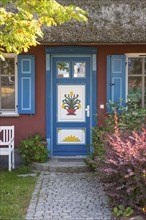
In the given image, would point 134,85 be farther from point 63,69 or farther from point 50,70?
point 50,70

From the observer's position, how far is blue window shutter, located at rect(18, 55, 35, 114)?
372 inches

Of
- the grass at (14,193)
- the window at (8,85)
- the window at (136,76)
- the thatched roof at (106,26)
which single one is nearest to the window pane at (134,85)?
the window at (136,76)

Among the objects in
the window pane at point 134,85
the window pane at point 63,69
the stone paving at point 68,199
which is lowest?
the stone paving at point 68,199

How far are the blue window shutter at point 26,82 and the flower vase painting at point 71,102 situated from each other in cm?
69

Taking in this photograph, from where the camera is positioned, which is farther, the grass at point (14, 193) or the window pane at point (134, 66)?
the window pane at point (134, 66)

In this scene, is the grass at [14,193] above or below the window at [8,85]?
below

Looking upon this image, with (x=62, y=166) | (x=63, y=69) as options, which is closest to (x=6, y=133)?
(x=62, y=166)

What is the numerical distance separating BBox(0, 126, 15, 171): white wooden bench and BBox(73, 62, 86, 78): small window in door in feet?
6.33

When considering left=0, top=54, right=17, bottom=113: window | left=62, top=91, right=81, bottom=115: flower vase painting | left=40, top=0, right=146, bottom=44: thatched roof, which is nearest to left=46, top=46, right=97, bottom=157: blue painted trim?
left=62, top=91, right=81, bottom=115: flower vase painting

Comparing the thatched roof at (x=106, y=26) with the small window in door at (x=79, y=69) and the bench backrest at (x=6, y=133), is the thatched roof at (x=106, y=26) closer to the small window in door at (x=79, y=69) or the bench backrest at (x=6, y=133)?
the small window in door at (x=79, y=69)

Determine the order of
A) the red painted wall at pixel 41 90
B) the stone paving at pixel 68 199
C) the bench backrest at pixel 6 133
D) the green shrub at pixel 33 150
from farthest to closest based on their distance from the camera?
the red painted wall at pixel 41 90, the bench backrest at pixel 6 133, the green shrub at pixel 33 150, the stone paving at pixel 68 199

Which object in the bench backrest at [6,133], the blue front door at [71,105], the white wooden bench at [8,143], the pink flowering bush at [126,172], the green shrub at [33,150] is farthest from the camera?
the blue front door at [71,105]

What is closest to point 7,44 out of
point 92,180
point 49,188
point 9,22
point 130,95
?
point 9,22

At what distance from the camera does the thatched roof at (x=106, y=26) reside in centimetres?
891
